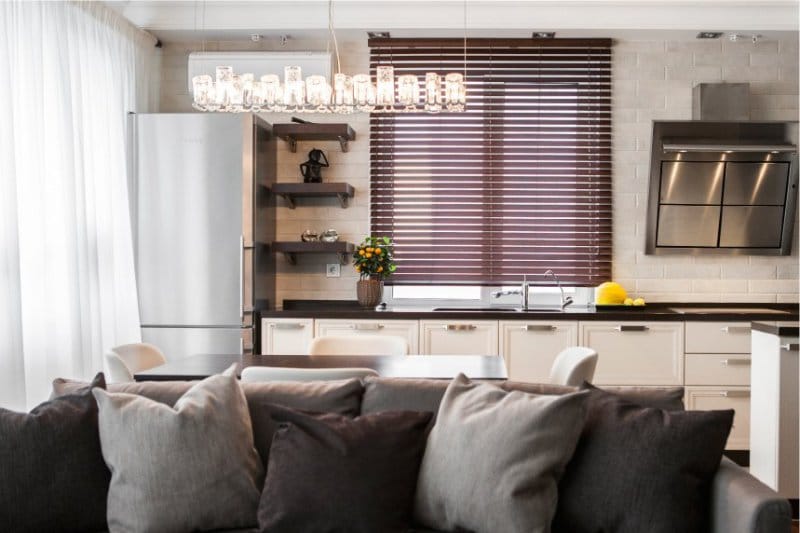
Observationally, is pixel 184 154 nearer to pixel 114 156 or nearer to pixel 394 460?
pixel 114 156

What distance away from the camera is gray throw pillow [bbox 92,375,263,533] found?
2.29 m

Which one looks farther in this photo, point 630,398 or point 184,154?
point 184,154

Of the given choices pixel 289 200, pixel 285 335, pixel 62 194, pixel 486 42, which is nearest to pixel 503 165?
pixel 486 42

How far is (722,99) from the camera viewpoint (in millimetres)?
5395

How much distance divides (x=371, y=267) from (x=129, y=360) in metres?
2.03

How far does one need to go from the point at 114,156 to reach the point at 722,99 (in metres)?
3.82

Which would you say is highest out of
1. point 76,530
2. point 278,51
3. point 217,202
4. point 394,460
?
point 278,51

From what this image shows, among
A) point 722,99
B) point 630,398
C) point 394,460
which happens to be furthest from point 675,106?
point 394,460

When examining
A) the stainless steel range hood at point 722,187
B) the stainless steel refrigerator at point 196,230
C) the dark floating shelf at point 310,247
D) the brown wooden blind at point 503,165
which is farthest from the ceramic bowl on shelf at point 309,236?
the stainless steel range hood at point 722,187

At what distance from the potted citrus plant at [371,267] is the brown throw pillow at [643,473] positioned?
3134 millimetres

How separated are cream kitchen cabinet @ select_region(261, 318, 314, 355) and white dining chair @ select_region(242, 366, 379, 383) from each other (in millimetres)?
2064

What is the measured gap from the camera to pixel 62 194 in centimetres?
421

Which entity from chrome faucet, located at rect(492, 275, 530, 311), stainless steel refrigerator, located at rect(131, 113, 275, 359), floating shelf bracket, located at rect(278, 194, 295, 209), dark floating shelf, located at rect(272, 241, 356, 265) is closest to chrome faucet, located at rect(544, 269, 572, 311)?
chrome faucet, located at rect(492, 275, 530, 311)

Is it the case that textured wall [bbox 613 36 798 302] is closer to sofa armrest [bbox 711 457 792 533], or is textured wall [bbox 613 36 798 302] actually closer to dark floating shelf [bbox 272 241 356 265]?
dark floating shelf [bbox 272 241 356 265]
